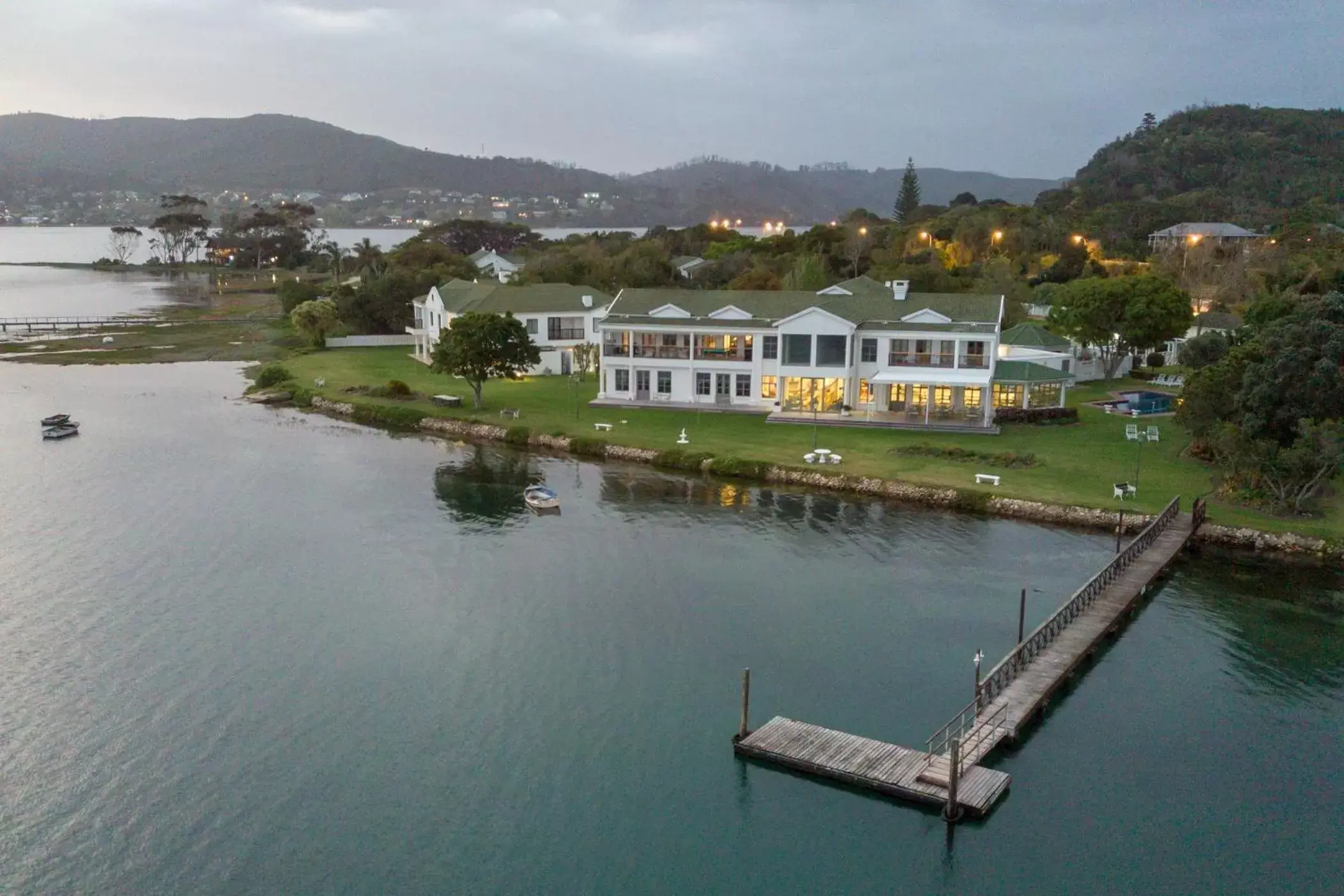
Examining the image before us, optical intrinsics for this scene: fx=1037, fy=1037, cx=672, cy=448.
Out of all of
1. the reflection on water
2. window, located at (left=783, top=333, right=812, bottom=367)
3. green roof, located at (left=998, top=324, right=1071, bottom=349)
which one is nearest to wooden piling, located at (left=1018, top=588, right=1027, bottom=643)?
the reflection on water

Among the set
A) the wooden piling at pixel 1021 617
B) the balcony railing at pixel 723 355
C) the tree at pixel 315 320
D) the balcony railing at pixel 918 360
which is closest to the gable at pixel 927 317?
the balcony railing at pixel 918 360

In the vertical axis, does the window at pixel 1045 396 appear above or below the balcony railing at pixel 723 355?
below

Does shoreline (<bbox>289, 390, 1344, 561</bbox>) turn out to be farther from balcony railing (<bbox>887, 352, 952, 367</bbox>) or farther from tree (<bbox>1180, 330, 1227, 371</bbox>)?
tree (<bbox>1180, 330, 1227, 371</bbox>)

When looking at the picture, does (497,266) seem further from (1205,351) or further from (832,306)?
(1205,351)

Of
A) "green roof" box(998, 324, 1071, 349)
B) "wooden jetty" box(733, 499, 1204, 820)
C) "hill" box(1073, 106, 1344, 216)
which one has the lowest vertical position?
"wooden jetty" box(733, 499, 1204, 820)

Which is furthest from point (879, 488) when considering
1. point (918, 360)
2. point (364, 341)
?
point (364, 341)

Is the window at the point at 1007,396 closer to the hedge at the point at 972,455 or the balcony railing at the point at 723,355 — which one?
the hedge at the point at 972,455
